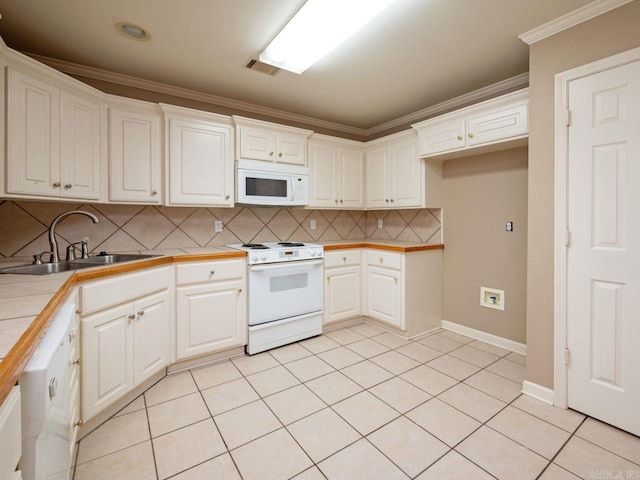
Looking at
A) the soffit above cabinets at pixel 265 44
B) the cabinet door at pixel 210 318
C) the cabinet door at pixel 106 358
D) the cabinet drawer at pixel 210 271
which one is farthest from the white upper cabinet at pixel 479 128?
the cabinet door at pixel 106 358

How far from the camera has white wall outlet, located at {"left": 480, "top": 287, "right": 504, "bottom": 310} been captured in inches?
109

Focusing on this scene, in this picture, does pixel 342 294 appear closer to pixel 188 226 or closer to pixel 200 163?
pixel 188 226

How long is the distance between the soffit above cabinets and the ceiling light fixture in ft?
0.25

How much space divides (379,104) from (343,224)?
148cm

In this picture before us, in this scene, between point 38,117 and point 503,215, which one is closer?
point 38,117

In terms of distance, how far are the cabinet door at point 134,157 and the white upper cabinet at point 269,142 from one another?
0.68 meters

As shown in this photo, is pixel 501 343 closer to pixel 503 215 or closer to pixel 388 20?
pixel 503 215

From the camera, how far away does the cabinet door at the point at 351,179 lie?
353cm

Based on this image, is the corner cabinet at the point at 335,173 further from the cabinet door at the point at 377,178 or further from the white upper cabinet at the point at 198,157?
the white upper cabinet at the point at 198,157

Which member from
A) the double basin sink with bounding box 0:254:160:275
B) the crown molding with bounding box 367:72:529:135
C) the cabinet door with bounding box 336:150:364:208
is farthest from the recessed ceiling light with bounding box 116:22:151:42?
the crown molding with bounding box 367:72:529:135

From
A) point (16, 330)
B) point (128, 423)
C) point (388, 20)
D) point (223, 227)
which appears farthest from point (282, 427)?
point (388, 20)

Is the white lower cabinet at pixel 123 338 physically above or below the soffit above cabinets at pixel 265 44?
below

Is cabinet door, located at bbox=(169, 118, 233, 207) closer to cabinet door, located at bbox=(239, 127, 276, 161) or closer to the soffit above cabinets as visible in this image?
cabinet door, located at bbox=(239, 127, 276, 161)

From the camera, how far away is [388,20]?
6.05 feet
